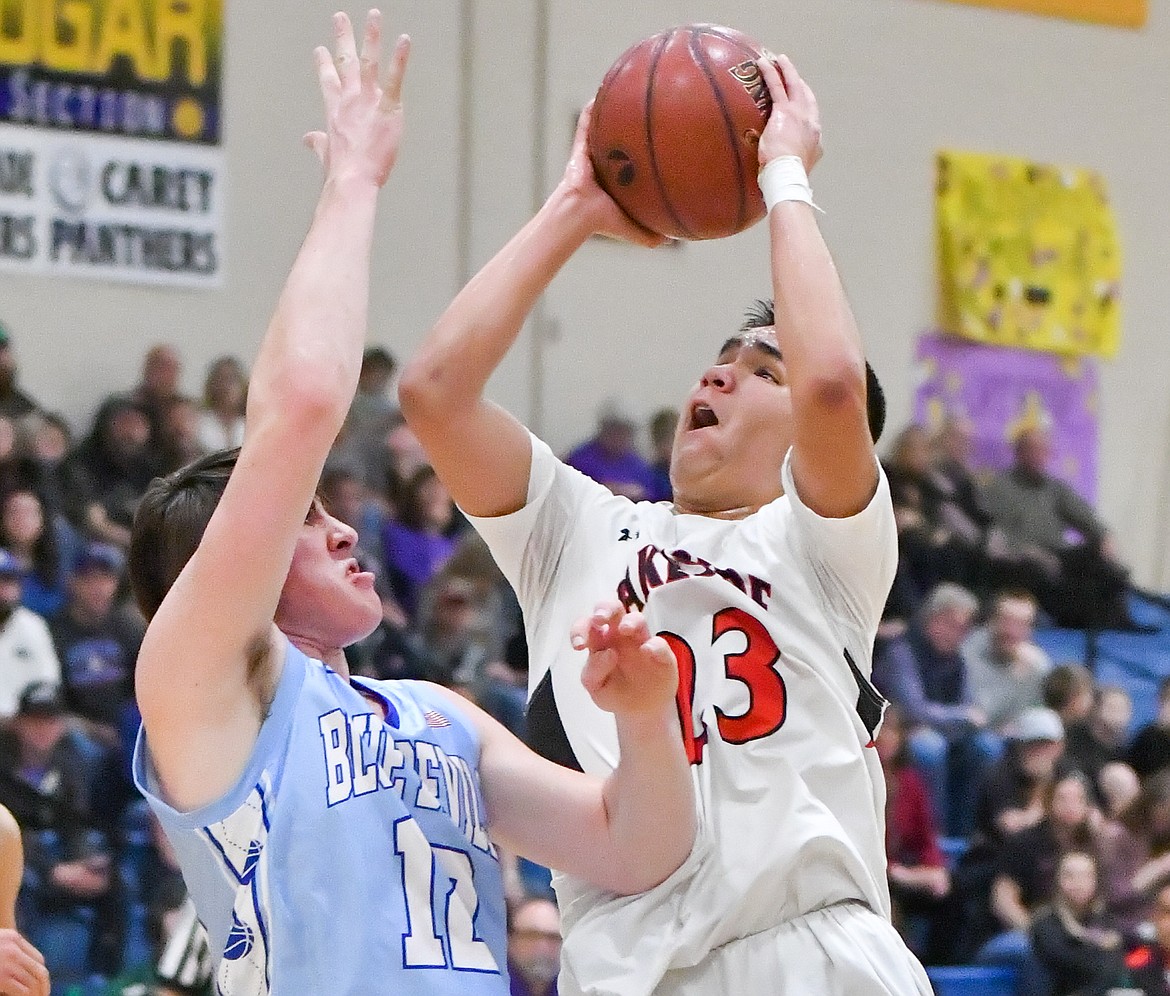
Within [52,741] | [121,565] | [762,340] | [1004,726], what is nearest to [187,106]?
[121,565]

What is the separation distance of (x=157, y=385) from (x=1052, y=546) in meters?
5.80

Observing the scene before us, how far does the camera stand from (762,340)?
11.2ft

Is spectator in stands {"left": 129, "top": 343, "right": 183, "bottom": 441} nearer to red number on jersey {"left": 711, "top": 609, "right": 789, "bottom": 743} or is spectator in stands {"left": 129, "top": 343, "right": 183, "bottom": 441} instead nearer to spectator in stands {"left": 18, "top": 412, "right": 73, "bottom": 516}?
spectator in stands {"left": 18, "top": 412, "right": 73, "bottom": 516}

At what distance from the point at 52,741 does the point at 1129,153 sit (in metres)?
8.76

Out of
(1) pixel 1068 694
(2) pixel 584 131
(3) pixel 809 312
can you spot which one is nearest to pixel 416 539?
(1) pixel 1068 694

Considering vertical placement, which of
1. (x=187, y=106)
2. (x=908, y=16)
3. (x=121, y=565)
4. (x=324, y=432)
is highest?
(x=908, y=16)

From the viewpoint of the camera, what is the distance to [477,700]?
8195 mm

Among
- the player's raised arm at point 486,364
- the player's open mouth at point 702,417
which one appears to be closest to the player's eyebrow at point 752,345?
the player's open mouth at point 702,417

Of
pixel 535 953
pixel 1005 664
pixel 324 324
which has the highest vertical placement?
pixel 324 324

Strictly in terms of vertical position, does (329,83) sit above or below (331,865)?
above

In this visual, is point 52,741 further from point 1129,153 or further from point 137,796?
point 1129,153

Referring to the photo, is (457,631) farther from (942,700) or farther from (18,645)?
(942,700)

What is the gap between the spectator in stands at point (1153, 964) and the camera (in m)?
8.24

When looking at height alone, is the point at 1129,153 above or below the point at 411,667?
above
